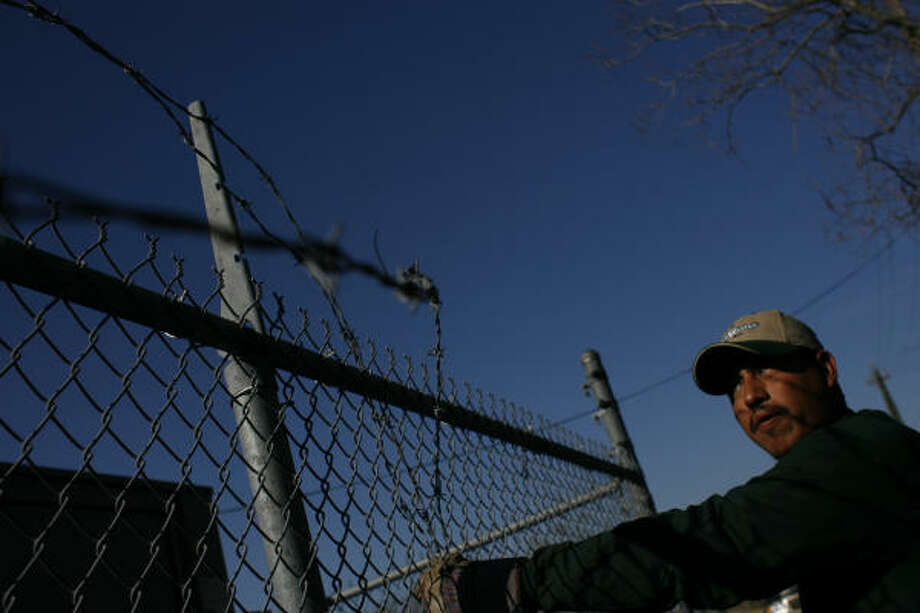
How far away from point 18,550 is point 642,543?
139 inches

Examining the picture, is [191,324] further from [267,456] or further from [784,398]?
[784,398]

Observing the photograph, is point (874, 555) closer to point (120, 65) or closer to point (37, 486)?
point (120, 65)

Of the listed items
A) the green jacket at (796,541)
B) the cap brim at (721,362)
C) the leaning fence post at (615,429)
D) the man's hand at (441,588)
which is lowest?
the green jacket at (796,541)

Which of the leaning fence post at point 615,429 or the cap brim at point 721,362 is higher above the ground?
the leaning fence post at point 615,429

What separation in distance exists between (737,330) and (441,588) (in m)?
1.31

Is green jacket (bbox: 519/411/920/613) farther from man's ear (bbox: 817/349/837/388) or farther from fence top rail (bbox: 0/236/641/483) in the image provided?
fence top rail (bbox: 0/236/641/483)

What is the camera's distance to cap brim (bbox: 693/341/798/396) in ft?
7.23

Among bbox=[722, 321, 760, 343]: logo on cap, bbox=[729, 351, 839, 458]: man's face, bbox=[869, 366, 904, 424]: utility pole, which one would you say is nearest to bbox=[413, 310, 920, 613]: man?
bbox=[729, 351, 839, 458]: man's face

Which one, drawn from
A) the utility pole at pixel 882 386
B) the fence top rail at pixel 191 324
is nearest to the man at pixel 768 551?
the fence top rail at pixel 191 324

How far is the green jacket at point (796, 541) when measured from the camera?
5.00 feet

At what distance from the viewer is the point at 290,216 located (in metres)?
2.01

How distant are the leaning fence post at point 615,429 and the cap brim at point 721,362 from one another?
8.98ft

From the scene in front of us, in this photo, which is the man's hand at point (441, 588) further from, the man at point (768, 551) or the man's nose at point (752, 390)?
the man's nose at point (752, 390)

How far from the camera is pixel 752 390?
7.30 ft
